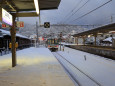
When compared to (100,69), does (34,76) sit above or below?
above

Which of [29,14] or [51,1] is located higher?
[51,1]

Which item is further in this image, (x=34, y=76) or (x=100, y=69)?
(x=100, y=69)

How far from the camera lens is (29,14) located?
8.42 m

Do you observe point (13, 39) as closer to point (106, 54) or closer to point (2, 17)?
point (2, 17)

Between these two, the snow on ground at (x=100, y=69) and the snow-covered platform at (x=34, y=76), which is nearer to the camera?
the snow-covered platform at (x=34, y=76)

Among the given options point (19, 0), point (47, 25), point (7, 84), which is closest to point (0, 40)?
point (47, 25)

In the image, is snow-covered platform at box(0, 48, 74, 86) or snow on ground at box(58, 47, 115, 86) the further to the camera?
snow on ground at box(58, 47, 115, 86)

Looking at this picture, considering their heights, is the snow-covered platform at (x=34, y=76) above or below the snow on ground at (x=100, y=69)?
above

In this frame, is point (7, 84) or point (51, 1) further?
point (51, 1)

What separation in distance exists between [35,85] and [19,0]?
481 centimetres

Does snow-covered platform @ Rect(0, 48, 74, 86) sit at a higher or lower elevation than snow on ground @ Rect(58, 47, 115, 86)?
higher

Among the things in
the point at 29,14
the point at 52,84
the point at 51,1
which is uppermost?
the point at 51,1

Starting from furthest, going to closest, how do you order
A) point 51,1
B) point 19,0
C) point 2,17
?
1. point 51,1
2. point 19,0
3. point 2,17

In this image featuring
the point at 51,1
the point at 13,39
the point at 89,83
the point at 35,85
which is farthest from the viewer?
the point at 13,39
